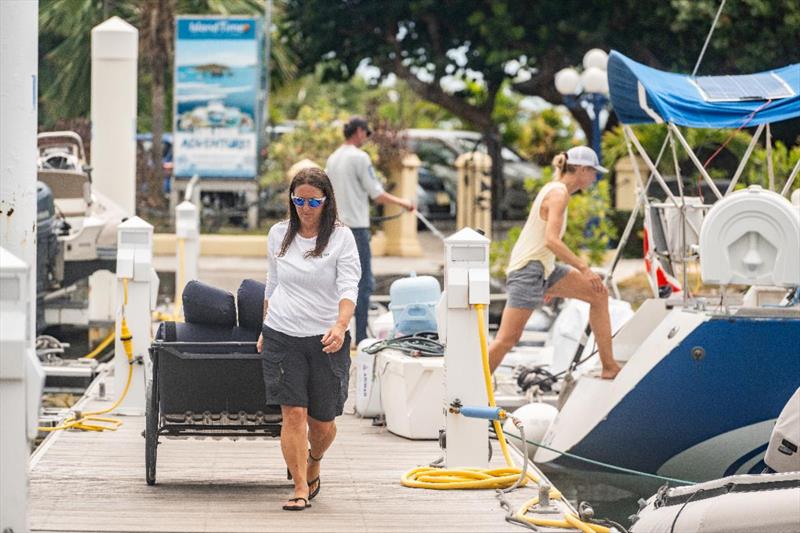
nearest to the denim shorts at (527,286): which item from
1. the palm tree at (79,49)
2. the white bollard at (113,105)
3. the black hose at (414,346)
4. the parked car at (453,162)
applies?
the black hose at (414,346)

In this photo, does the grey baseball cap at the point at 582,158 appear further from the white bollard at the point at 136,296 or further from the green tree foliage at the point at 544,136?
the green tree foliage at the point at 544,136

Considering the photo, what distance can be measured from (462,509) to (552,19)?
2321 centimetres

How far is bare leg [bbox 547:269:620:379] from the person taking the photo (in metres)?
10.9

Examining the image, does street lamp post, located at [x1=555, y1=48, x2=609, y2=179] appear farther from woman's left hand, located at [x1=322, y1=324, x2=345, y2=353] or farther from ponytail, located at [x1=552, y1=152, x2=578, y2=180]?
woman's left hand, located at [x1=322, y1=324, x2=345, y2=353]

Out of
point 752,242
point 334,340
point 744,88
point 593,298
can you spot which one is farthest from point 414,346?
point 744,88

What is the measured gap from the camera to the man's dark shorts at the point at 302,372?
7.73 m

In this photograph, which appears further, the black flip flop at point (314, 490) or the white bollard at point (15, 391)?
the black flip flop at point (314, 490)

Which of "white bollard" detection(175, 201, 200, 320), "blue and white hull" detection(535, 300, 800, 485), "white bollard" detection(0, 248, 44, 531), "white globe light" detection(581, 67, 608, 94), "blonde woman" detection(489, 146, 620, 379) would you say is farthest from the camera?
"white globe light" detection(581, 67, 608, 94)

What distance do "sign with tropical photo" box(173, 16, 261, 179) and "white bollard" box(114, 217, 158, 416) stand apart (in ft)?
54.6

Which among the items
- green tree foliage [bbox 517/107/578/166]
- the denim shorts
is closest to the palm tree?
green tree foliage [bbox 517/107/578/166]

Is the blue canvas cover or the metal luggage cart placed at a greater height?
the blue canvas cover

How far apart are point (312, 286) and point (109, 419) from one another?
3.43 m

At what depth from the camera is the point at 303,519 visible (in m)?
7.69

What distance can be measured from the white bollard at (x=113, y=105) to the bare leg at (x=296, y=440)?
35.6 ft
